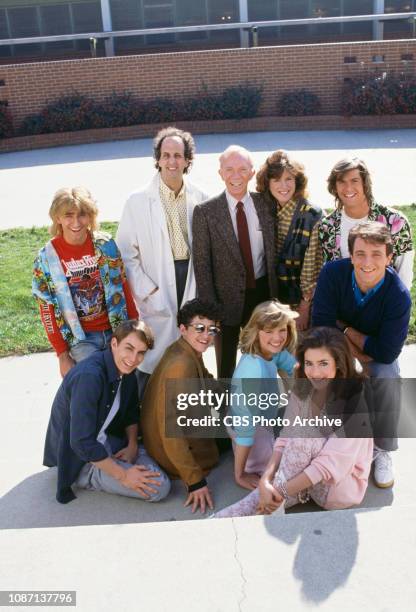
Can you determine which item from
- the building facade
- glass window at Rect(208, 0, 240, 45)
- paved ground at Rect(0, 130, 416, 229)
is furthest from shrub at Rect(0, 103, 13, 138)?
glass window at Rect(208, 0, 240, 45)

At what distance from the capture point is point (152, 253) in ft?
14.4

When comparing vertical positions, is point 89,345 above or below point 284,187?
below

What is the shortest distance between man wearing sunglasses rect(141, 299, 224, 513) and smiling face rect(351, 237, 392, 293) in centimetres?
80

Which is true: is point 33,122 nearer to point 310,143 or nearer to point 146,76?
point 146,76

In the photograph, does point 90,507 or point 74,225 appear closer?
point 90,507

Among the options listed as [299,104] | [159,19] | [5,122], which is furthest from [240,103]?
[159,19]

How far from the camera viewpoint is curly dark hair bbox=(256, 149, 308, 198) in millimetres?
4004

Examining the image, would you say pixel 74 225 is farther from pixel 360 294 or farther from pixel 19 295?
pixel 19 295

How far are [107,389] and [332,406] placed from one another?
3.74 ft

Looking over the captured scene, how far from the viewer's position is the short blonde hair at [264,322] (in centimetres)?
365

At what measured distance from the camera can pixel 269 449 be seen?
3.75 m

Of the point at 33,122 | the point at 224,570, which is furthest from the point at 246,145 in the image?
the point at 224,570

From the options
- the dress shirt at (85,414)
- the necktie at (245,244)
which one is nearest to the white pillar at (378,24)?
the necktie at (245,244)

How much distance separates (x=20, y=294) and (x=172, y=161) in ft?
8.87
